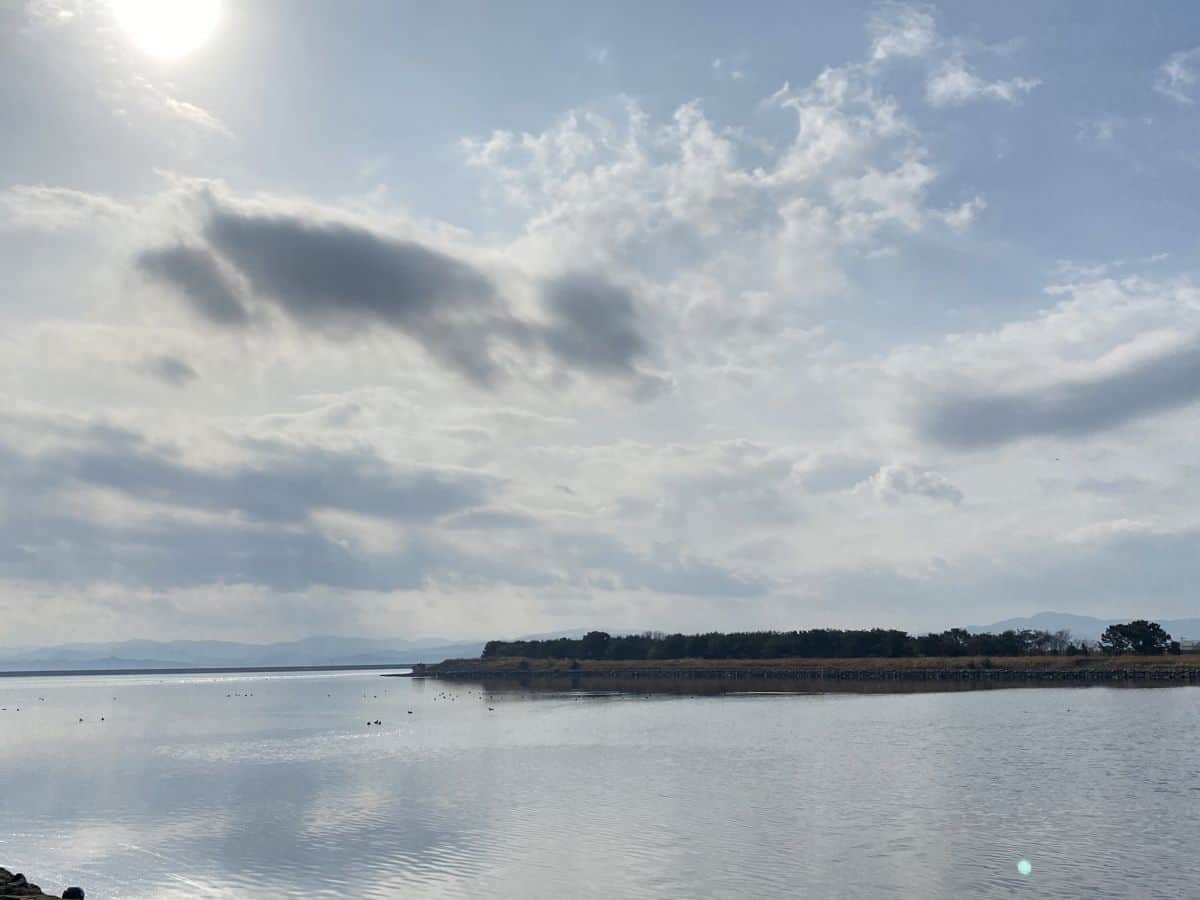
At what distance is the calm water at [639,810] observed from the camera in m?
32.3

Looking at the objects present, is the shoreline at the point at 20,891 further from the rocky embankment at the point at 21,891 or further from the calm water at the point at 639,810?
the calm water at the point at 639,810

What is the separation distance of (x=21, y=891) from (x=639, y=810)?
24.4 meters

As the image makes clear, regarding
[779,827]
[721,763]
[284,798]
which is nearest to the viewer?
[779,827]

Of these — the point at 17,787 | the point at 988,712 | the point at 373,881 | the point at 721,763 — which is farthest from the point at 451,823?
the point at 988,712

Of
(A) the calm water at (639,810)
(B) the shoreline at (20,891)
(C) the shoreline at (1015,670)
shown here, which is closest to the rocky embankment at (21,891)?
(B) the shoreline at (20,891)

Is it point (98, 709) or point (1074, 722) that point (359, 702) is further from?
point (1074, 722)

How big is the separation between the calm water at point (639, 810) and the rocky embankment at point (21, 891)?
251 cm

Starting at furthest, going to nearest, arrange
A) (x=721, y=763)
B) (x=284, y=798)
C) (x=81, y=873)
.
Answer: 1. (x=721, y=763)
2. (x=284, y=798)
3. (x=81, y=873)

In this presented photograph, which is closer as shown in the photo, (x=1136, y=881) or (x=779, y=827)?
(x=1136, y=881)

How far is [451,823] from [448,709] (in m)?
86.7

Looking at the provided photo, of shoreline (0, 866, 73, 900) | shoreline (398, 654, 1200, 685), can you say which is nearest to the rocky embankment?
shoreline (0, 866, 73, 900)

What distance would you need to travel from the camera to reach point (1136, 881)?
30.1 meters

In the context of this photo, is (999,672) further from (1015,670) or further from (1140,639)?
(1140,639)

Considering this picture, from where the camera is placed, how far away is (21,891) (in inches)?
1164
